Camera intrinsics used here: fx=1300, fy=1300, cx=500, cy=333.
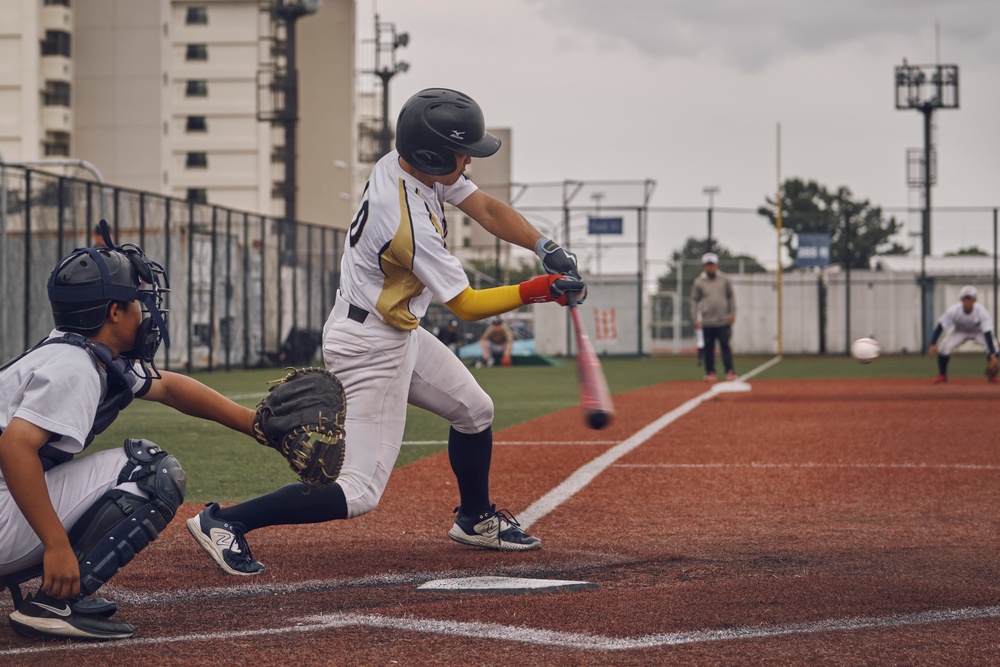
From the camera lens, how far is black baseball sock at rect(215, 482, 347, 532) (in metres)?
4.98

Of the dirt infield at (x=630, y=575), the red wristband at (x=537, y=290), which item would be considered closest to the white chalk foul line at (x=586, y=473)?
the dirt infield at (x=630, y=575)

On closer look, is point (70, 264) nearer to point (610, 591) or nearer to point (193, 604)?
point (193, 604)

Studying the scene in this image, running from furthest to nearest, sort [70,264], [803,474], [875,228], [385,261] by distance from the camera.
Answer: [875,228], [803,474], [385,261], [70,264]

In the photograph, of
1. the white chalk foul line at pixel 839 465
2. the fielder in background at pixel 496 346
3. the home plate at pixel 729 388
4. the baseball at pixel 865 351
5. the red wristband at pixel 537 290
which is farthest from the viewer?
the fielder in background at pixel 496 346

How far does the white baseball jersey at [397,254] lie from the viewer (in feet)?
16.1

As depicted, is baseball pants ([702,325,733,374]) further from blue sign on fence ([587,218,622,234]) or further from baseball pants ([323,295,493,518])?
blue sign on fence ([587,218,622,234])

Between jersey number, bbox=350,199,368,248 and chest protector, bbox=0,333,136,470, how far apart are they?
1233 mm

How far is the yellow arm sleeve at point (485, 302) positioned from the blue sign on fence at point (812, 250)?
3582 centimetres

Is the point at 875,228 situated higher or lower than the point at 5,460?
higher

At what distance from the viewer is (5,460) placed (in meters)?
3.65

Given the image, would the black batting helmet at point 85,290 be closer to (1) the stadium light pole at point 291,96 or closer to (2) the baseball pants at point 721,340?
(2) the baseball pants at point 721,340

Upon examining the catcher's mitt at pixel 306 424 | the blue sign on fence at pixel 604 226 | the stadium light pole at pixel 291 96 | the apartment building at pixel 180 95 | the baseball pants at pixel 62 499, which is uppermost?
the apartment building at pixel 180 95

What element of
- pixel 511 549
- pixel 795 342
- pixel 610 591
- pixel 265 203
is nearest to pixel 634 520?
pixel 511 549

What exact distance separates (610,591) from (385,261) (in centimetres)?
151
